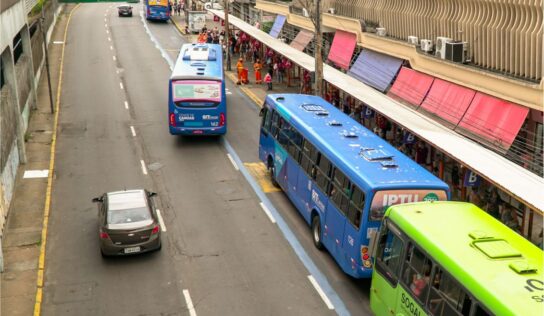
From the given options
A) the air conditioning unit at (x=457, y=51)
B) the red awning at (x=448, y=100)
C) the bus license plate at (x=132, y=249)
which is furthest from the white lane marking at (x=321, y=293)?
the air conditioning unit at (x=457, y=51)

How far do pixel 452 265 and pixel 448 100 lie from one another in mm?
15921

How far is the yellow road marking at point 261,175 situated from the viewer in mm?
25625

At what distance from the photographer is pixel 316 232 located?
797 inches

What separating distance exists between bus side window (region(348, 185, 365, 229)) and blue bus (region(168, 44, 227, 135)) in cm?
1391

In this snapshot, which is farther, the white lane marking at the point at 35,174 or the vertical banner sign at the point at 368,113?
the vertical banner sign at the point at 368,113

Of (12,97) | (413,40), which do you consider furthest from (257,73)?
(12,97)

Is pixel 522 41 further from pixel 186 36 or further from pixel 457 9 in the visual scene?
pixel 186 36

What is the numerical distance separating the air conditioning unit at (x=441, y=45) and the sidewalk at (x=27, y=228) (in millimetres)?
17313

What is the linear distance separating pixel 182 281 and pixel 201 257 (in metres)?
1.61

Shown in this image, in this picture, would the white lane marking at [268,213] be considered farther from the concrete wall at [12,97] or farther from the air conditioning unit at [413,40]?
the air conditioning unit at [413,40]

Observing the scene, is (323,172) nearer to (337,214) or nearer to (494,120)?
(337,214)

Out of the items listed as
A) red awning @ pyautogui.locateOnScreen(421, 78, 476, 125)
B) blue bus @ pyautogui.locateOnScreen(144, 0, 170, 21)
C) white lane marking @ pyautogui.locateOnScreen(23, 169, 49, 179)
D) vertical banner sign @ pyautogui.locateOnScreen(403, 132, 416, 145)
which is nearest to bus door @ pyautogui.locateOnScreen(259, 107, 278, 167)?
vertical banner sign @ pyautogui.locateOnScreen(403, 132, 416, 145)

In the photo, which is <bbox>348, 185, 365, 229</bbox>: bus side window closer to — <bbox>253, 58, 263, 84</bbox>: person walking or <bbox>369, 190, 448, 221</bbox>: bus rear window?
<bbox>369, 190, 448, 221</bbox>: bus rear window

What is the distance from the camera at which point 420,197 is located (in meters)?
16.4
